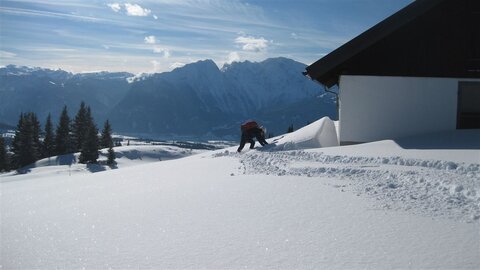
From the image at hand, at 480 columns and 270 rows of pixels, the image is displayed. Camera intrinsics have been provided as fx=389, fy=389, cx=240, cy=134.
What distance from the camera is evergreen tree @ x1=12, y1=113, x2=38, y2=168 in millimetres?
61938

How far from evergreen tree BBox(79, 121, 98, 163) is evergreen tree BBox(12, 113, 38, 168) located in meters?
8.75

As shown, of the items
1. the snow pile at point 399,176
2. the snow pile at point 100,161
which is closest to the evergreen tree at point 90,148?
the snow pile at point 100,161

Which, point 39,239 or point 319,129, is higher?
point 319,129

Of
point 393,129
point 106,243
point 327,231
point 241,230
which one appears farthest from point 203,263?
point 393,129

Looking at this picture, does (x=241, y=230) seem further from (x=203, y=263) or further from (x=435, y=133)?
(x=435, y=133)

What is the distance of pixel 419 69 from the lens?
1448 cm

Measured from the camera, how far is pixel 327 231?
468cm

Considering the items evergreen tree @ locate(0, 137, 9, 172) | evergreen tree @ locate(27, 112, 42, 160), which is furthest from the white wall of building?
evergreen tree @ locate(27, 112, 42, 160)

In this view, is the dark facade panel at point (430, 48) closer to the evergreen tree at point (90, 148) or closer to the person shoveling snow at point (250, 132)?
the person shoveling snow at point (250, 132)

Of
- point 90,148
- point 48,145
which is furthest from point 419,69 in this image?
point 48,145

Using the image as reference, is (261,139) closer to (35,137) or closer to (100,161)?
(100,161)

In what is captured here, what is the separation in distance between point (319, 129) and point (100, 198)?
10.6m

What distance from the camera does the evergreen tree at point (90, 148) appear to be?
200 feet

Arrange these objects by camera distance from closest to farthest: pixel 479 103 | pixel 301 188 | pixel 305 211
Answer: pixel 305 211
pixel 301 188
pixel 479 103
